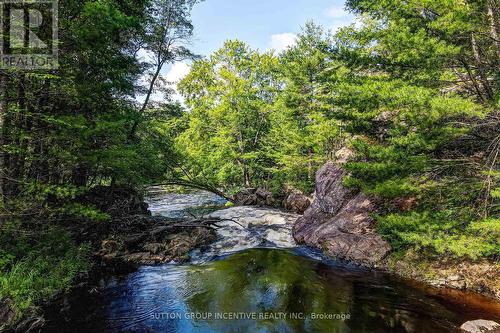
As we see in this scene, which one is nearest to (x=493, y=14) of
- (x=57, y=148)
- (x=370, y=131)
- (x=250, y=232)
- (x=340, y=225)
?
(x=370, y=131)

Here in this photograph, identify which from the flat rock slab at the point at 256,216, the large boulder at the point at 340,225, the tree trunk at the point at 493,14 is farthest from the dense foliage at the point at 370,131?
the flat rock slab at the point at 256,216

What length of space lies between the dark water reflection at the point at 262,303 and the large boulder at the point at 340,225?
0.96 m

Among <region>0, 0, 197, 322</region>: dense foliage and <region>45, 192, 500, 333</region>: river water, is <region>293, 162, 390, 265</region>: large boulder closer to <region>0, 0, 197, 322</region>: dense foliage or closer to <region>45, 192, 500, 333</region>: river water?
<region>45, 192, 500, 333</region>: river water

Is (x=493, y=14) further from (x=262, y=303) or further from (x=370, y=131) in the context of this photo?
(x=262, y=303)

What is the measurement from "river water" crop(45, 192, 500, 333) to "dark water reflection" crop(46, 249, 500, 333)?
0.9 inches

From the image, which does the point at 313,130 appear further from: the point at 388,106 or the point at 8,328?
the point at 8,328

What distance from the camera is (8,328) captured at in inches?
229

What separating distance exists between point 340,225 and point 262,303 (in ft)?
18.7

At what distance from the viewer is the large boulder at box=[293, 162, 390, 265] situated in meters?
10.3

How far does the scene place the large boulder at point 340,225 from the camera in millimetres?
10336

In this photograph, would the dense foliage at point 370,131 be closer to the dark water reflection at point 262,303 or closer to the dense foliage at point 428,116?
the dense foliage at point 428,116

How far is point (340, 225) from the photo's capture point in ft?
38.6

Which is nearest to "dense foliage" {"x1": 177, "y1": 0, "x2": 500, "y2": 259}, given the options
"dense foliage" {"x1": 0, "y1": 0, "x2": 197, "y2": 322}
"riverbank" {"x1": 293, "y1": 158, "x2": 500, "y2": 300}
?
"riverbank" {"x1": 293, "y1": 158, "x2": 500, "y2": 300}

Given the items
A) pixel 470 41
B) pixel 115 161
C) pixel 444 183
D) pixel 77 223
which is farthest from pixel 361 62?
pixel 77 223
